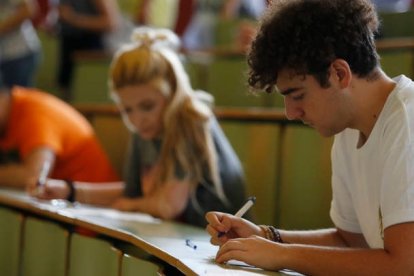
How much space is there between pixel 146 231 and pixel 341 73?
767 mm

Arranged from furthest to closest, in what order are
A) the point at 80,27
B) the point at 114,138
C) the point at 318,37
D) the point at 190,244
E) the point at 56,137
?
the point at 80,27, the point at 114,138, the point at 56,137, the point at 190,244, the point at 318,37

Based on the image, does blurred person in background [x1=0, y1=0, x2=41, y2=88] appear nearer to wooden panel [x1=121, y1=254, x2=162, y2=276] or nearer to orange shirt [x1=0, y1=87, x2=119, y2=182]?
orange shirt [x1=0, y1=87, x2=119, y2=182]

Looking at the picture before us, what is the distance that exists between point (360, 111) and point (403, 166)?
150 millimetres

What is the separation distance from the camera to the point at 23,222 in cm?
237

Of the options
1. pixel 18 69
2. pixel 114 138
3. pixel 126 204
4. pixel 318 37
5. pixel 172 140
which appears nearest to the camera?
pixel 318 37

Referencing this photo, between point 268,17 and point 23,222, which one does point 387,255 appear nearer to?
point 268,17

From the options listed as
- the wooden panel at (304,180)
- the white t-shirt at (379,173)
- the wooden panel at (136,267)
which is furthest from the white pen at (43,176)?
the white t-shirt at (379,173)

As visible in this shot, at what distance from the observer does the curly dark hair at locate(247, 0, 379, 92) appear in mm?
1386

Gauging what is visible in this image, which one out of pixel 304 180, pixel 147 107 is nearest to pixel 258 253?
pixel 147 107

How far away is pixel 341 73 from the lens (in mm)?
1404

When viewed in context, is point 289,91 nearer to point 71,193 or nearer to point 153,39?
point 153,39

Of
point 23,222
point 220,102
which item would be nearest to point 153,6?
point 220,102

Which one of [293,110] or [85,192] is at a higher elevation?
[293,110]

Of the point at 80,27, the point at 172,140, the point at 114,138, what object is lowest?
the point at 114,138
